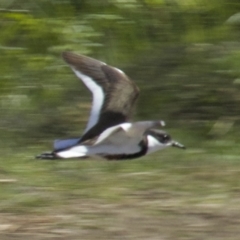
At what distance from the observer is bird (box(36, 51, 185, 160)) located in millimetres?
5758

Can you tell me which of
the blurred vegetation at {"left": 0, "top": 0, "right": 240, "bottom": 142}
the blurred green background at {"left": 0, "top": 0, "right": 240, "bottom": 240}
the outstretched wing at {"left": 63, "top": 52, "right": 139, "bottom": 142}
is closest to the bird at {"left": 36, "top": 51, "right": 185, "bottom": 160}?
the outstretched wing at {"left": 63, "top": 52, "right": 139, "bottom": 142}

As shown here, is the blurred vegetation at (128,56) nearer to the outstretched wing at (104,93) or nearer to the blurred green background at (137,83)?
the blurred green background at (137,83)

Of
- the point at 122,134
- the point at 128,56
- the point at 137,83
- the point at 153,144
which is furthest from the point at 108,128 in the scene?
the point at 128,56

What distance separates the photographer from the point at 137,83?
8.01m

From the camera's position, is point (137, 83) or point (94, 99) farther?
point (137, 83)

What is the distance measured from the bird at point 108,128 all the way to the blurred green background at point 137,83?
26cm

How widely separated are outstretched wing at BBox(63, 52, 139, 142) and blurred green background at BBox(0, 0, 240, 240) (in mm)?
408

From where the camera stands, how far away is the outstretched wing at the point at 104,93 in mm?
6016

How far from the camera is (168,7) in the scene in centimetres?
829

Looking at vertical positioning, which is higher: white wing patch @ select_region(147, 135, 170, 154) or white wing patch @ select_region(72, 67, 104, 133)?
white wing patch @ select_region(72, 67, 104, 133)

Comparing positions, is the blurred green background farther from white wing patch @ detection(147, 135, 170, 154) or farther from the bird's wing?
the bird's wing

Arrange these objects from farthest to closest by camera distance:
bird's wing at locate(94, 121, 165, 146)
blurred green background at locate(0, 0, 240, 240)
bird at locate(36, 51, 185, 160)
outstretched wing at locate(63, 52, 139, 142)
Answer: blurred green background at locate(0, 0, 240, 240)
outstretched wing at locate(63, 52, 139, 142)
bird at locate(36, 51, 185, 160)
bird's wing at locate(94, 121, 165, 146)

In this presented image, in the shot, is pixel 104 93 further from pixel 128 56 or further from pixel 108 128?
pixel 128 56

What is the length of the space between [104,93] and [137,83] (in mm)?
1808
